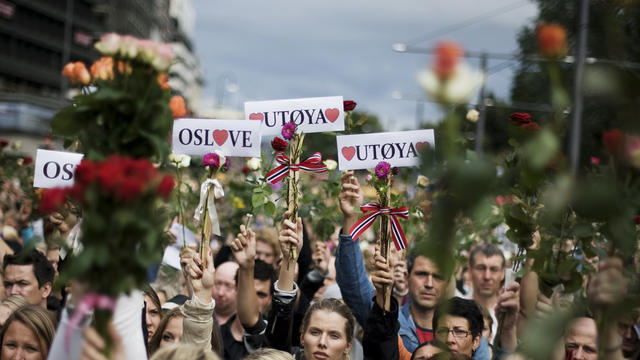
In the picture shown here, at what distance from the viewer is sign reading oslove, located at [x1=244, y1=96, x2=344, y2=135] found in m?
4.23

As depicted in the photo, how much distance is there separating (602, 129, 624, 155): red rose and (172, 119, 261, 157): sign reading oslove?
282 centimetres

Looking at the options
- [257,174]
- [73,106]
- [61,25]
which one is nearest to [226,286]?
[257,174]

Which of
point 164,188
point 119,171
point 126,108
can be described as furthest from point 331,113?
point 119,171

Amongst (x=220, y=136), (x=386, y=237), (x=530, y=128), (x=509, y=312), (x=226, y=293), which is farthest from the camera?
(x=226, y=293)

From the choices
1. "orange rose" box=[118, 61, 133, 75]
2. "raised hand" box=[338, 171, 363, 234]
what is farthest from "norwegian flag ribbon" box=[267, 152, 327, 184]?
"orange rose" box=[118, 61, 133, 75]

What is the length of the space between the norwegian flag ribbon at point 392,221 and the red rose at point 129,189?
2.40 metres

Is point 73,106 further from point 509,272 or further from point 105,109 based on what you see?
point 509,272

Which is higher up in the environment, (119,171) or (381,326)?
(119,171)

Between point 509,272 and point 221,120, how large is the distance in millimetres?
1920

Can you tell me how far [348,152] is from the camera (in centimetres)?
422

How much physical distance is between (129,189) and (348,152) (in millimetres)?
2764

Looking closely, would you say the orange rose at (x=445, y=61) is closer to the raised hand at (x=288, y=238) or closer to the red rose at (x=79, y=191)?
the red rose at (x=79, y=191)

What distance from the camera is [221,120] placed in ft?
13.8

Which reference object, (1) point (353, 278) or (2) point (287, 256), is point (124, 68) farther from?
(1) point (353, 278)
